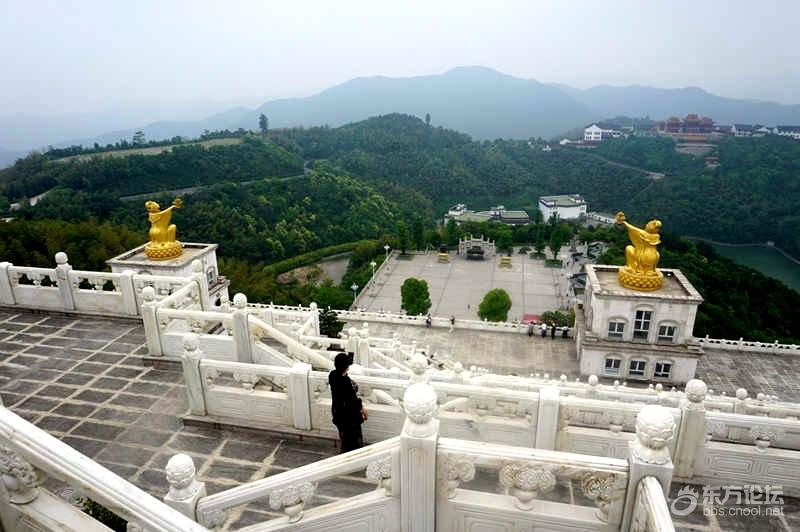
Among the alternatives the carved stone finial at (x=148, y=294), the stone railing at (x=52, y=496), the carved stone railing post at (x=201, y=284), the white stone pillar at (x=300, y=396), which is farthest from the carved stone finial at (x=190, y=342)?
the carved stone railing post at (x=201, y=284)

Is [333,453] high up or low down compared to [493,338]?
up

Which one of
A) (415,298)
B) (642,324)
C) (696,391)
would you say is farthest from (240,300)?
(415,298)

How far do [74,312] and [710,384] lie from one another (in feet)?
76.9

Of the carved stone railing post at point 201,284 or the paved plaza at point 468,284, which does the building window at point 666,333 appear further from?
the paved plaza at point 468,284

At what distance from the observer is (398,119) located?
14050 cm

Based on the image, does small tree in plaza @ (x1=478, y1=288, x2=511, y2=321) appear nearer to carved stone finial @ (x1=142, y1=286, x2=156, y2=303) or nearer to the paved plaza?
the paved plaza

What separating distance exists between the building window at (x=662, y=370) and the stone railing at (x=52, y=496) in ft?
67.2

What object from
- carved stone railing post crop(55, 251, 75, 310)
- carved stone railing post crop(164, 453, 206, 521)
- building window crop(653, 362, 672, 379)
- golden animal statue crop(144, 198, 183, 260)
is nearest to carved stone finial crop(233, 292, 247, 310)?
Answer: carved stone railing post crop(164, 453, 206, 521)

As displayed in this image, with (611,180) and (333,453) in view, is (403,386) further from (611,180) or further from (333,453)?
(611,180)

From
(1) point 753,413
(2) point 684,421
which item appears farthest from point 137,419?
(1) point 753,413

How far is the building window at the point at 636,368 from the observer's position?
20292mm

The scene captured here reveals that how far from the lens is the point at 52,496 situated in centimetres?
402

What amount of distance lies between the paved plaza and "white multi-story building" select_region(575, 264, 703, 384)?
20271 millimetres

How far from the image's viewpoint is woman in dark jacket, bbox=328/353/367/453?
578cm
